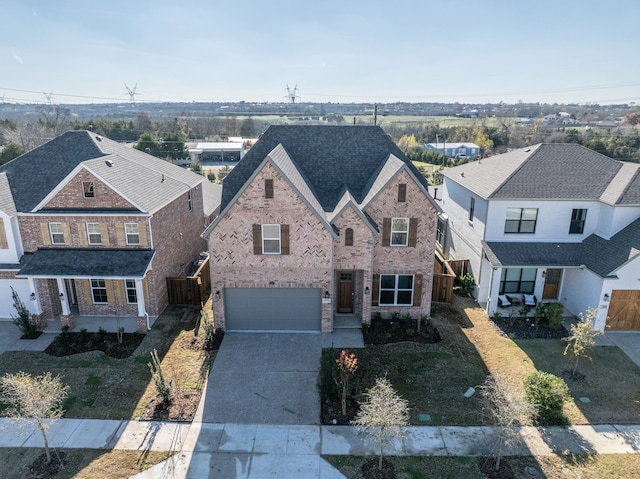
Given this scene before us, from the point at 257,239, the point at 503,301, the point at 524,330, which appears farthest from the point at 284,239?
the point at 524,330

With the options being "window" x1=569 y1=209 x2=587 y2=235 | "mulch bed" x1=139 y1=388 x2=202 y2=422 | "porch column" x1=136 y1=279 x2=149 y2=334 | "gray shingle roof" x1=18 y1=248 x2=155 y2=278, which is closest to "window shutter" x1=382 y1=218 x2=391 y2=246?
"window" x1=569 y1=209 x2=587 y2=235

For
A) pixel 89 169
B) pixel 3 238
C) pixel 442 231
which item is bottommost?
pixel 442 231

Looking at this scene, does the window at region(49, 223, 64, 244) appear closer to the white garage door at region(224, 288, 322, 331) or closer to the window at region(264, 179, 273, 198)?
the white garage door at region(224, 288, 322, 331)

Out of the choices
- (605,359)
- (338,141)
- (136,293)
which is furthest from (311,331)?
(605,359)

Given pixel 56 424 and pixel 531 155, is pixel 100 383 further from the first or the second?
pixel 531 155

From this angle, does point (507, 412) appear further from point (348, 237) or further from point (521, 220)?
point (521, 220)

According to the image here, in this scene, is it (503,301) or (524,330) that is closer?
(524,330)

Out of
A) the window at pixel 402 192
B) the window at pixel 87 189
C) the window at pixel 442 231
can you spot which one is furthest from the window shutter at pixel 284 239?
the window at pixel 442 231

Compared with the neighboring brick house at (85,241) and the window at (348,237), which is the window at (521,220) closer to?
the window at (348,237)

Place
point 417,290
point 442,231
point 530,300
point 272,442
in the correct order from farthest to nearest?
1. point 442,231
2. point 530,300
3. point 417,290
4. point 272,442
